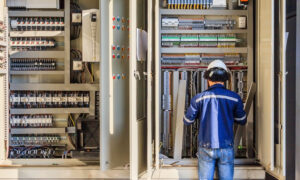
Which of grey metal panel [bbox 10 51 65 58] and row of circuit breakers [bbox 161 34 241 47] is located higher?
row of circuit breakers [bbox 161 34 241 47]

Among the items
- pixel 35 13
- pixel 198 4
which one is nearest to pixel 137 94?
pixel 198 4

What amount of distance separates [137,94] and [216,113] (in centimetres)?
80

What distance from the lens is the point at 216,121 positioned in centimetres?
245

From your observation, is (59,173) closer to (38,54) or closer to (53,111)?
(53,111)

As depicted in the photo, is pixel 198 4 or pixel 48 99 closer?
pixel 198 4

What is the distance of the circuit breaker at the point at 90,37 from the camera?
3229mm

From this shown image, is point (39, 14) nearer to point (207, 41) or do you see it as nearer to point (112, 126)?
point (112, 126)

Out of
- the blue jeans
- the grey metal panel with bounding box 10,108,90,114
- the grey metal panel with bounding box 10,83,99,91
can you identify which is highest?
the grey metal panel with bounding box 10,83,99,91

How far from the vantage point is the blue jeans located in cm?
247

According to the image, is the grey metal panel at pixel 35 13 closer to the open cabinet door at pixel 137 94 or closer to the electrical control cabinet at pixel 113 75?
the electrical control cabinet at pixel 113 75

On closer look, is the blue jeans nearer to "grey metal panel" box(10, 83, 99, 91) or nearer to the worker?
the worker

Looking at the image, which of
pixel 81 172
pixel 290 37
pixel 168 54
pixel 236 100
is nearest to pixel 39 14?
pixel 168 54

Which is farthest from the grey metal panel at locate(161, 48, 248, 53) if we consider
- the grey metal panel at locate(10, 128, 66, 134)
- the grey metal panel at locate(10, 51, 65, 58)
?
the grey metal panel at locate(10, 128, 66, 134)

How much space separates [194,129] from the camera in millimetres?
3223
